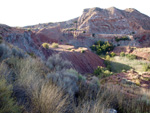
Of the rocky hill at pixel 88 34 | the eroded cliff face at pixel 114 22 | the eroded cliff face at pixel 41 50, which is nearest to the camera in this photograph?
the eroded cliff face at pixel 41 50

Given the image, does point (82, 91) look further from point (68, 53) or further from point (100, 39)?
point (100, 39)

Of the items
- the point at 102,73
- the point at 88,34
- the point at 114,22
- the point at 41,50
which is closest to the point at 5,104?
the point at 41,50

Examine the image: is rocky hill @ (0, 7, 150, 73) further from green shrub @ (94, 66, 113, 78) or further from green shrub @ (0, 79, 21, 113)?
green shrub @ (0, 79, 21, 113)

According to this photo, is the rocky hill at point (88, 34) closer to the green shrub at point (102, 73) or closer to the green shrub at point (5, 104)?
the green shrub at point (102, 73)

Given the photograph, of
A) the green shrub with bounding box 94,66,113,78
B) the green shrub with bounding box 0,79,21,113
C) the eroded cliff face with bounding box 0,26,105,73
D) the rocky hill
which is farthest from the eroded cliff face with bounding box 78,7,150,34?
the green shrub with bounding box 0,79,21,113

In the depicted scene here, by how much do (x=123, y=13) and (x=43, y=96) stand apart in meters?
58.4

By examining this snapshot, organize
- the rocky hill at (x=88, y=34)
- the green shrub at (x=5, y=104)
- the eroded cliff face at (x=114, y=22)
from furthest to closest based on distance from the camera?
the eroded cliff face at (x=114, y=22), the rocky hill at (x=88, y=34), the green shrub at (x=5, y=104)

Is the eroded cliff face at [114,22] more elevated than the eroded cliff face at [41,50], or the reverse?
the eroded cliff face at [114,22]

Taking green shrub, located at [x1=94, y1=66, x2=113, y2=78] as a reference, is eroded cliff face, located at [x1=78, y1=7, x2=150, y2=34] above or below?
above

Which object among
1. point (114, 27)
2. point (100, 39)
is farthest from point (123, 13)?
point (100, 39)

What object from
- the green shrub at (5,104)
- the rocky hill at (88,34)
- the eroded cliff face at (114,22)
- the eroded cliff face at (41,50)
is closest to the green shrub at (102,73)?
the eroded cliff face at (41,50)

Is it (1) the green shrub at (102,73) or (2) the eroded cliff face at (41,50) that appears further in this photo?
(1) the green shrub at (102,73)

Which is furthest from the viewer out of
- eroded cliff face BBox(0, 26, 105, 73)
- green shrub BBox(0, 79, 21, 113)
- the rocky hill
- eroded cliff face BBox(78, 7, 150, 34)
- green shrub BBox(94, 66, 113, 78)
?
eroded cliff face BBox(78, 7, 150, 34)

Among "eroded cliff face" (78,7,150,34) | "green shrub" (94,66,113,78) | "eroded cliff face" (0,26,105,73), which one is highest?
"eroded cliff face" (78,7,150,34)
